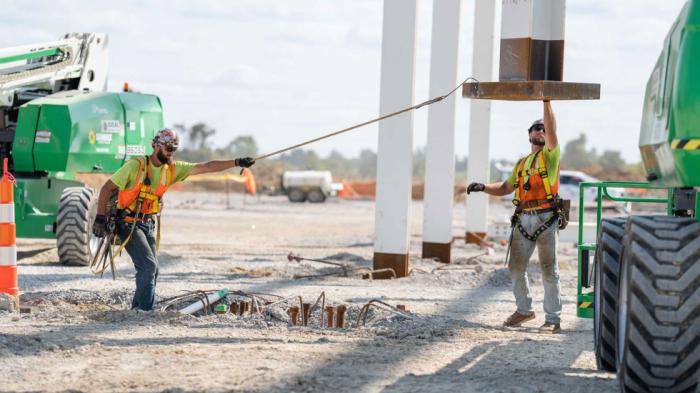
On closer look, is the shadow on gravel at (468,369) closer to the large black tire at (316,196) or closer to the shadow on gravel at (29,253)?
the shadow on gravel at (29,253)

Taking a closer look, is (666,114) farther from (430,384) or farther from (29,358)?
(29,358)

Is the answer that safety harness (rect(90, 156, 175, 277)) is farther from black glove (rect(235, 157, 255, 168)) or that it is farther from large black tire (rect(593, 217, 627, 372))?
large black tire (rect(593, 217, 627, 372))

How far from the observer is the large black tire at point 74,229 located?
1595 cm

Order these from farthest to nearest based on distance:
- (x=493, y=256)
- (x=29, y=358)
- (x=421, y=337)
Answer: (x=493, y=256) → (x=421, y=337) → (x=29, y=358)

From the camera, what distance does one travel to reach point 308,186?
50375 millimetres

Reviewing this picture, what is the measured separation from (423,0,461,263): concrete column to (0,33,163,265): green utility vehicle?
442 centimetres

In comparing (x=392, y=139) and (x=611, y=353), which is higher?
A: (x=392, y=139)

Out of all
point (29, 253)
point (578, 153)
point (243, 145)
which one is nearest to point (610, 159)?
point (578, 153)

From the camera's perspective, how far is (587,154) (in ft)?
377

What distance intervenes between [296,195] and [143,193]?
1567 inches

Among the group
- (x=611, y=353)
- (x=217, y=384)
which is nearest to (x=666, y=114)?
(x=611, y=353)

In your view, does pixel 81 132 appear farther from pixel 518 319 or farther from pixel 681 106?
pixel 681 106

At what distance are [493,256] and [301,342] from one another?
39.1 feet

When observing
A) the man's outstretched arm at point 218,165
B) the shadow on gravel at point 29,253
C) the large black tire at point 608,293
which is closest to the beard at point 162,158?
the man's outstretched arm at point 218,165
